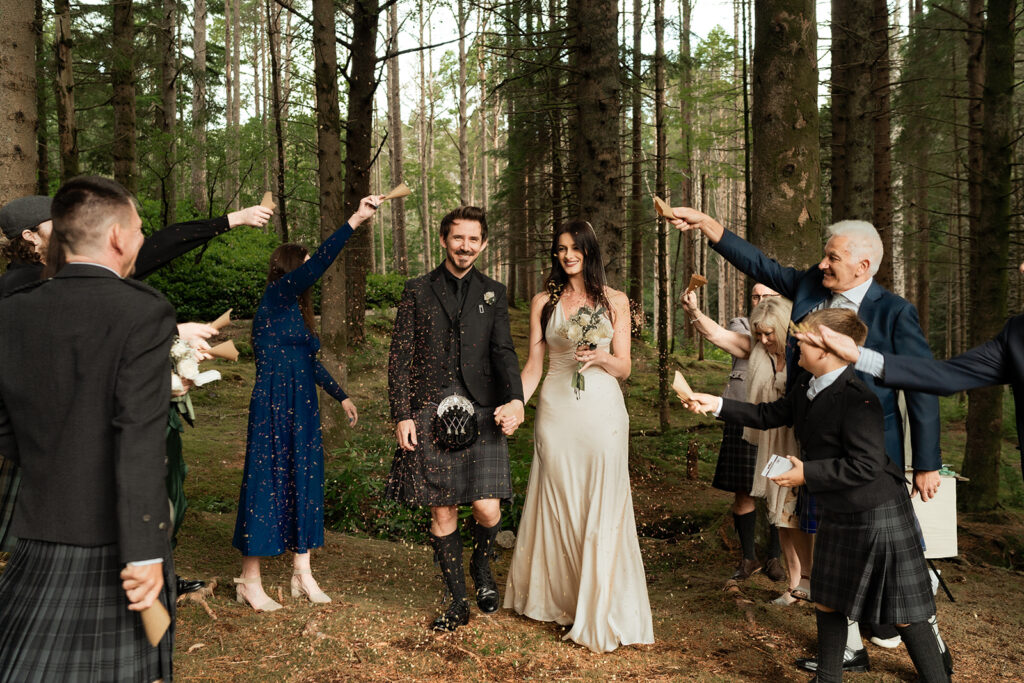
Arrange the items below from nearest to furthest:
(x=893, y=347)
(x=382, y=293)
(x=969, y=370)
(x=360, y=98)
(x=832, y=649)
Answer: (x=969, y=370) → (x=832, y=649) → (x=893, y=347) → (x=360, y=98) → (x=382, y=293)

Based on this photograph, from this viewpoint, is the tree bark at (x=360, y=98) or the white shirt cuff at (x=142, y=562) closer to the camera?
the white shirt cuff at (x=142, y=562)

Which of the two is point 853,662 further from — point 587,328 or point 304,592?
point 304,592

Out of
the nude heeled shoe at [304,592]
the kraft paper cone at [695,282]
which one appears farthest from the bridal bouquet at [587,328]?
the nude heeled shoe at [304,592]

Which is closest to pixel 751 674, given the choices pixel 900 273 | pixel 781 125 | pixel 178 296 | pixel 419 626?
pixel 419 626

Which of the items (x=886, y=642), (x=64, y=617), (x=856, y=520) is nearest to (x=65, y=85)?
(x=64, y=617)

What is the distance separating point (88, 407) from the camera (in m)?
2.29

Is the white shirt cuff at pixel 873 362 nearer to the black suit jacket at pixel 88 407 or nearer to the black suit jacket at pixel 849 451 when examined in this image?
the black suit jacket at pixel 849 451

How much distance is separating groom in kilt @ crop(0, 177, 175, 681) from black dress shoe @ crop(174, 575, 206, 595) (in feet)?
8.49

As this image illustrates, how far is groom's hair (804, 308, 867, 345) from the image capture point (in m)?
3.48

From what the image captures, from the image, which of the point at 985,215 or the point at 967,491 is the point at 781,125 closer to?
the point at 985,215

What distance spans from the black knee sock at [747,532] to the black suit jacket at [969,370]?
9.44 ft

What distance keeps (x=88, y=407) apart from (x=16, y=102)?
12.1 ft

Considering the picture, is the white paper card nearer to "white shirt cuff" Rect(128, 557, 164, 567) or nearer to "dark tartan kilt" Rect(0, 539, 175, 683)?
"white shirt cuff" Rect(128, 557, 164, 567)

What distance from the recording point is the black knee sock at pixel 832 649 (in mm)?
3629
